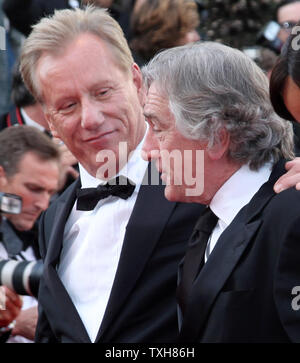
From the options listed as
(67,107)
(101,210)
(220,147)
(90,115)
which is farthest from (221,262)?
(67,107)

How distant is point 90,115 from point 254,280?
3.16 ft

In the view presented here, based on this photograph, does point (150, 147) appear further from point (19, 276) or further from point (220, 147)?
point (19, 276)

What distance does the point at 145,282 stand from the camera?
2.55 metres

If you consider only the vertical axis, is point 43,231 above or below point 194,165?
below

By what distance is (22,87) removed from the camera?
4.12 metres

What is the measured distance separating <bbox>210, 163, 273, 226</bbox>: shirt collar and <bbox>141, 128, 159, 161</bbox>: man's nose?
0.28 metres

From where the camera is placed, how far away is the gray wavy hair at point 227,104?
7.52ft

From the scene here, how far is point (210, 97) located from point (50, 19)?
93 cm

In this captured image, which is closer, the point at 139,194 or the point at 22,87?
the point at 139,194

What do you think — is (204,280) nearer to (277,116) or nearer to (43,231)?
(277,116)

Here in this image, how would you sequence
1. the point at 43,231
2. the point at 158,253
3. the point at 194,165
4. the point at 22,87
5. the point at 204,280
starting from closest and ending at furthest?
the point at 204,280, the point at 194,165, the point at 158,253, the point at 43,231, the point at 22,87

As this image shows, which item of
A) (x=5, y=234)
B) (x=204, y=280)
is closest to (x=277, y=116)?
(x=204, y=280)

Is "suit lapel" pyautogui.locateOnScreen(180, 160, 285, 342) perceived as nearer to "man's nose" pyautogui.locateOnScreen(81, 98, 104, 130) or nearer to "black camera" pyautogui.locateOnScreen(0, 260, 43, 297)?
"black camera" pyautogui.locateOnScreen(0, 260, 43, 297)

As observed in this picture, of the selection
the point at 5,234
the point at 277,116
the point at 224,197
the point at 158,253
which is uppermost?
the point at 277,116
